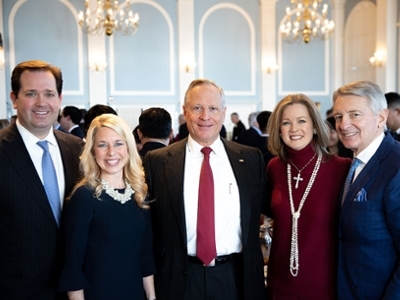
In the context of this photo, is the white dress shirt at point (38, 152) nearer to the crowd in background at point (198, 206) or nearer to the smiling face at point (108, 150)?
the crowd in background at point (198, 206)

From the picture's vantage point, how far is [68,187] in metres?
2.11

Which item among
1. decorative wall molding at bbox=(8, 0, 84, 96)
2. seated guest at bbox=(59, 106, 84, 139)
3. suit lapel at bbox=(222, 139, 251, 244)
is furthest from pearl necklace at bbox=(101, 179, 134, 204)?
decorative wall molding at bbox=(8, 0, 84, 96)

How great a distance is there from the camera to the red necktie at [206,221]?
211 cm

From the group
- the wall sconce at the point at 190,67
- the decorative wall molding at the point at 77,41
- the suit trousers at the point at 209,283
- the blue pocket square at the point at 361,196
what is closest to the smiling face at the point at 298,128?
the blue pocket square at the point at 361,196

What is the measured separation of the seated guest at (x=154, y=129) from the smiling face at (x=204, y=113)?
4.48ft

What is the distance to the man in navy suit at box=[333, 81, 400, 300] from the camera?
1.72 meters

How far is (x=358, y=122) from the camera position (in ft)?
6.15

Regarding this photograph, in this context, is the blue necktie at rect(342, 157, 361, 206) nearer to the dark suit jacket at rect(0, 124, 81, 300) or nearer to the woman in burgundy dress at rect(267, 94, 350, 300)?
the woman in burgundy dress at rect(267, 94, 350, 300)

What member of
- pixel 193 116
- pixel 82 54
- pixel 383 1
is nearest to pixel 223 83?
pixel 82 54

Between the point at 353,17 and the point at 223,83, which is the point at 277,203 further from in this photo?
the point at 353,17

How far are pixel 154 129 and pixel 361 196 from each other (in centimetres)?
219

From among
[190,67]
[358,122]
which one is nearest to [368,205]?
[358,122]

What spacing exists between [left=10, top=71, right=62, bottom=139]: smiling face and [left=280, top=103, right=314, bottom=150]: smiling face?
1.22 meters

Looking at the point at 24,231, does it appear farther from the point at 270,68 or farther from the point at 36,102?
the point at 270,68
